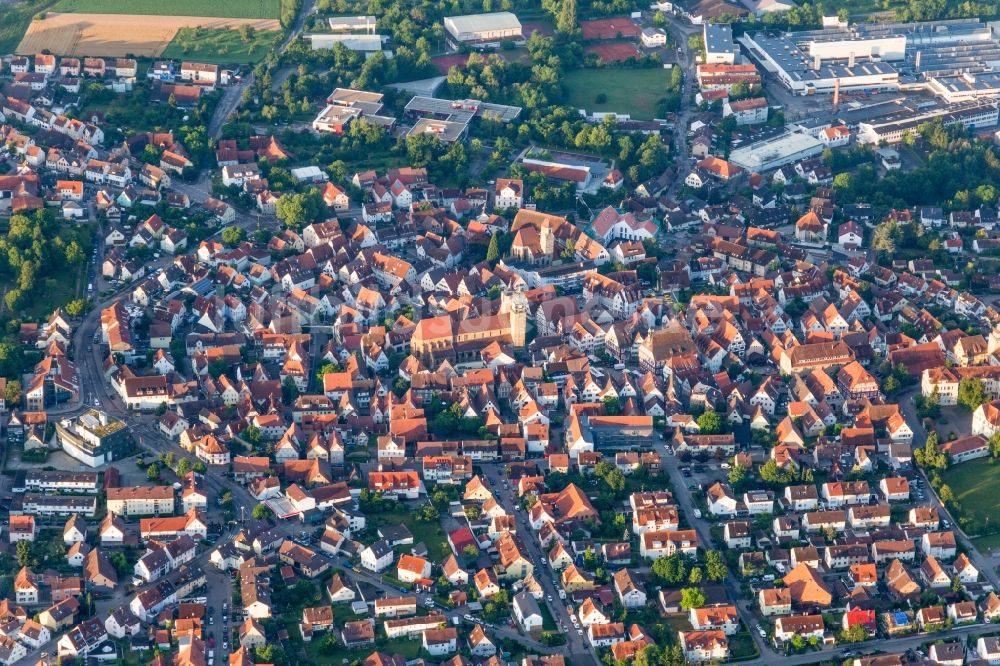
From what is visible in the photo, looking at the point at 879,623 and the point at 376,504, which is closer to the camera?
the point at 879,623

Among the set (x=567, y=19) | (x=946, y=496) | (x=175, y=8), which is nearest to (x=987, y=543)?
(x=946, y=496)

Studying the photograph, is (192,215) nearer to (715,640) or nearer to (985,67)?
(715,640)

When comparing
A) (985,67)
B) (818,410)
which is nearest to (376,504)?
(818,410)

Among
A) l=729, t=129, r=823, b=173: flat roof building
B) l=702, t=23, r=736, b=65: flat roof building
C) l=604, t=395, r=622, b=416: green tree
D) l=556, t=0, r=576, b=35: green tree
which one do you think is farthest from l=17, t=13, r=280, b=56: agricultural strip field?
l=604, t=395, r=622, b=416: green tree

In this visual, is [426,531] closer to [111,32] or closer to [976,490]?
[976,490]

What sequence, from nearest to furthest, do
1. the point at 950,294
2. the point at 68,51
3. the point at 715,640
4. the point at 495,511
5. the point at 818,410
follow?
the point at 715,640 < the point at 495,511 < the point at 818,410 < the point at 950,294 < the point at 68,51

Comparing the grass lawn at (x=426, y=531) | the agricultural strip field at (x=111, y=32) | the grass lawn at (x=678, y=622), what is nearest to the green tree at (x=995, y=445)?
the grass lawn at (x=678, y=622)
